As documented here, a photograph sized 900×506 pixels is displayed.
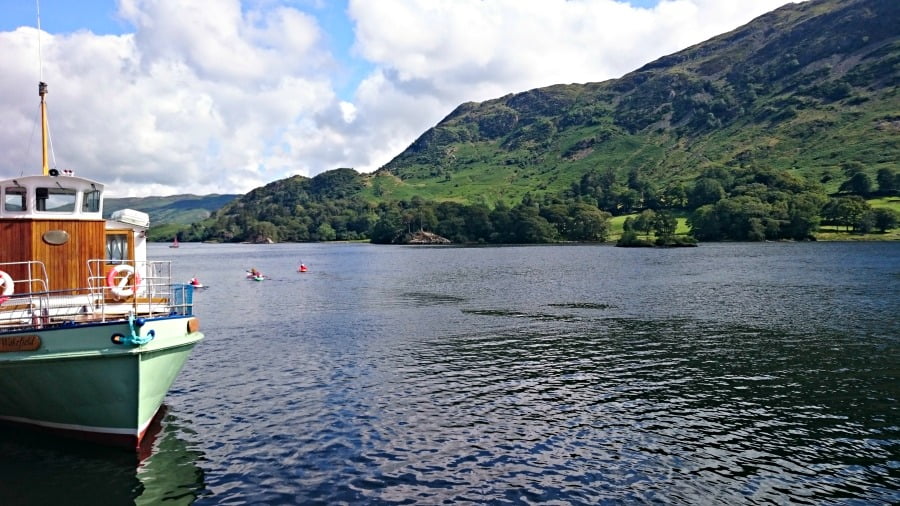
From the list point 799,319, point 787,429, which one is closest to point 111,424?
point 787,429

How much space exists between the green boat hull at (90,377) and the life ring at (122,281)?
8.54ft

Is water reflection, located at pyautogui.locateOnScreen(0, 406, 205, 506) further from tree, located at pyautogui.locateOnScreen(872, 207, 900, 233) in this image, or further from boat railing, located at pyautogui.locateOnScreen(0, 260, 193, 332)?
tree, located at pyautogui.locateOnScreen(872, 207, 900, 233)

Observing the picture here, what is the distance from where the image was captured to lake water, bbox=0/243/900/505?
61.9 ft

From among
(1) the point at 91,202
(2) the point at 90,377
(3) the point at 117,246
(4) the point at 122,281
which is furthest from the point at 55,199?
(2) the point at 90,377

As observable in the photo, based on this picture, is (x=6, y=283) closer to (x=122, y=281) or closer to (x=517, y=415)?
(x=122, y=281)

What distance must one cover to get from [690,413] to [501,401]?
8.62 m

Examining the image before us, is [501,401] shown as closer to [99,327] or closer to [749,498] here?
[749,498]

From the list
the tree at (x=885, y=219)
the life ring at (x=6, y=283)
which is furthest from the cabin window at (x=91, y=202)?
the tree at (x=885, y=219)

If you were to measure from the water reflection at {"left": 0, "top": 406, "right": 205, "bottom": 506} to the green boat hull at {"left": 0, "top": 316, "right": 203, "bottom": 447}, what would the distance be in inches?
24.0

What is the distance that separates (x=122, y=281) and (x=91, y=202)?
12.6 ft

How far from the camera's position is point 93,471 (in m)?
19.8

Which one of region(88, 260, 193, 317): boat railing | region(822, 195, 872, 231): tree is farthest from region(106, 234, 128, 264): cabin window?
region(822, 195, 872, 231): tree

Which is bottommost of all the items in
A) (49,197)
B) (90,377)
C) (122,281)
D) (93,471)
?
(93,471)

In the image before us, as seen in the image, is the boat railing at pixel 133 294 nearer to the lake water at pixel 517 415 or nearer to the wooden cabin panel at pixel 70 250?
the wooden cabin panel at pixel 70 250
